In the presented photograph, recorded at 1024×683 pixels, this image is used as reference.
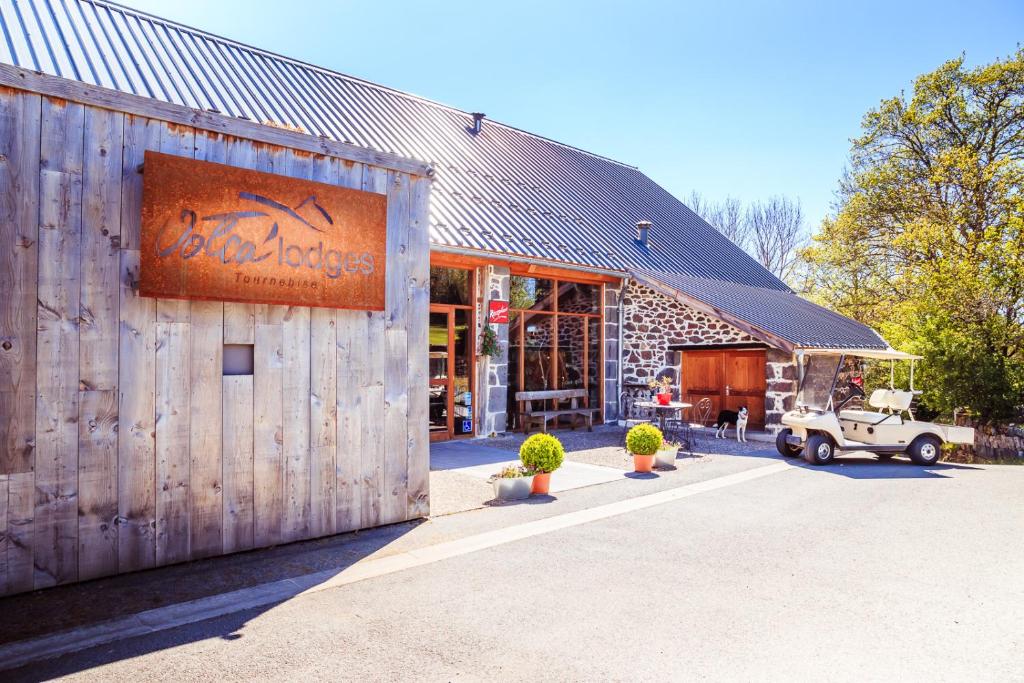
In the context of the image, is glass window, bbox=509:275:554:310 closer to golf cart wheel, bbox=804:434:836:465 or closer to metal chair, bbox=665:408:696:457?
metal chair, bbox=665:408:696:457

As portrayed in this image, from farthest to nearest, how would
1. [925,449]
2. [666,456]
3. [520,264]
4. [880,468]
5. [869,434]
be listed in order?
[520,264] → [869,434] → [925,449] → [880,468] → [666,456]

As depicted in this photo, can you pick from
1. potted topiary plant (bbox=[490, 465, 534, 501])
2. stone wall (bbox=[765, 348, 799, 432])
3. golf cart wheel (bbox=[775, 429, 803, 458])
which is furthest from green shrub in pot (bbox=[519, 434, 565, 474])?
stone wall (bbox=[765, 348, 799, 432])

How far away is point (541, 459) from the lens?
7.07 meters

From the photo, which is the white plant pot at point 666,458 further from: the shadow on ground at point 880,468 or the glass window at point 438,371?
the glass window at point 438,371

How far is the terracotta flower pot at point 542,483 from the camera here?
711 cm

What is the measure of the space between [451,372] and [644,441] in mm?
3979

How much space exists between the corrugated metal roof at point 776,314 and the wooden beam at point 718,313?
2.4 inches

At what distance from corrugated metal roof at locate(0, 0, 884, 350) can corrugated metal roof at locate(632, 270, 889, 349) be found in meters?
0.86

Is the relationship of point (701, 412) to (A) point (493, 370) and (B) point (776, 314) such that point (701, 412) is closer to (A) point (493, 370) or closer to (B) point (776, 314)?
(B) point (776, 314)

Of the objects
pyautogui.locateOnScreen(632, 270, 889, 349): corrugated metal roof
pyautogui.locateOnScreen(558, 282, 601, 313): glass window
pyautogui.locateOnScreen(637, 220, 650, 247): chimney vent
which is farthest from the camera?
pyautogui.locateOnScreen(637, 220, 650, 247): chimney vent

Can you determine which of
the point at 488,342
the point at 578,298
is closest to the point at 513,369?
the point at 488,342

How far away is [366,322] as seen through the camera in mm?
5645

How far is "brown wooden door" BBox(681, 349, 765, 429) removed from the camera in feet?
44.2

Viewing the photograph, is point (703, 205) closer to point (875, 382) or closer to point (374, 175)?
point (875, 382)
